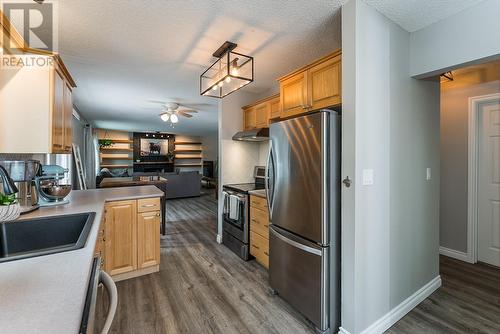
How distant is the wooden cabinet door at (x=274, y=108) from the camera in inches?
121

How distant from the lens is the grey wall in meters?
3.02

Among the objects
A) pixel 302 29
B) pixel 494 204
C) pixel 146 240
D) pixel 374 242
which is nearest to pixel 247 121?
pixel 302 29

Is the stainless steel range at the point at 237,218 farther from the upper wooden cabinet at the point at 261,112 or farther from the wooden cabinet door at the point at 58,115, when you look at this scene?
the wooden cabinet door at the point at 58,115

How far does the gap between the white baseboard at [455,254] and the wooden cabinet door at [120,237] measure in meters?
3.99

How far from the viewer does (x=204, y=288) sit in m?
2.39

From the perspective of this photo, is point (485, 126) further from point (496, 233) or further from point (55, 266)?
point (55, 266)

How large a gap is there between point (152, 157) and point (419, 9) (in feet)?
32.2

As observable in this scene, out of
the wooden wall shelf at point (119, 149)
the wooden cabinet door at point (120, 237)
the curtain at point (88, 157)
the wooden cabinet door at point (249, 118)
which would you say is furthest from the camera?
the wooden wall shelf at point (119, 149)

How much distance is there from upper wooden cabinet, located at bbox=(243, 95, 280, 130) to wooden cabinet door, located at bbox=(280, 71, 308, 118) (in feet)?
1.73

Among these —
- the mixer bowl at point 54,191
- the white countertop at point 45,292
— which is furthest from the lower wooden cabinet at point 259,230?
the mixer bowl at point 54,191

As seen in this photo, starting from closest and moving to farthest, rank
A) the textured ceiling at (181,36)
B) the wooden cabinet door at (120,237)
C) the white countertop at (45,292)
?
1. the white countertop at (45,292)
2. the textured ceiling at (181,36)
3. the wooden cabinet door at (120,237)

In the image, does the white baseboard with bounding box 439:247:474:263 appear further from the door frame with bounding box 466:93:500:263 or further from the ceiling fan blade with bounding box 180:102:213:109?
the ceiling fan blade with bounding box 180:102:213:109

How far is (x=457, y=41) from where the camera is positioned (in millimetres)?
1772

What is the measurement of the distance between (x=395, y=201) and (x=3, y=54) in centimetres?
314
